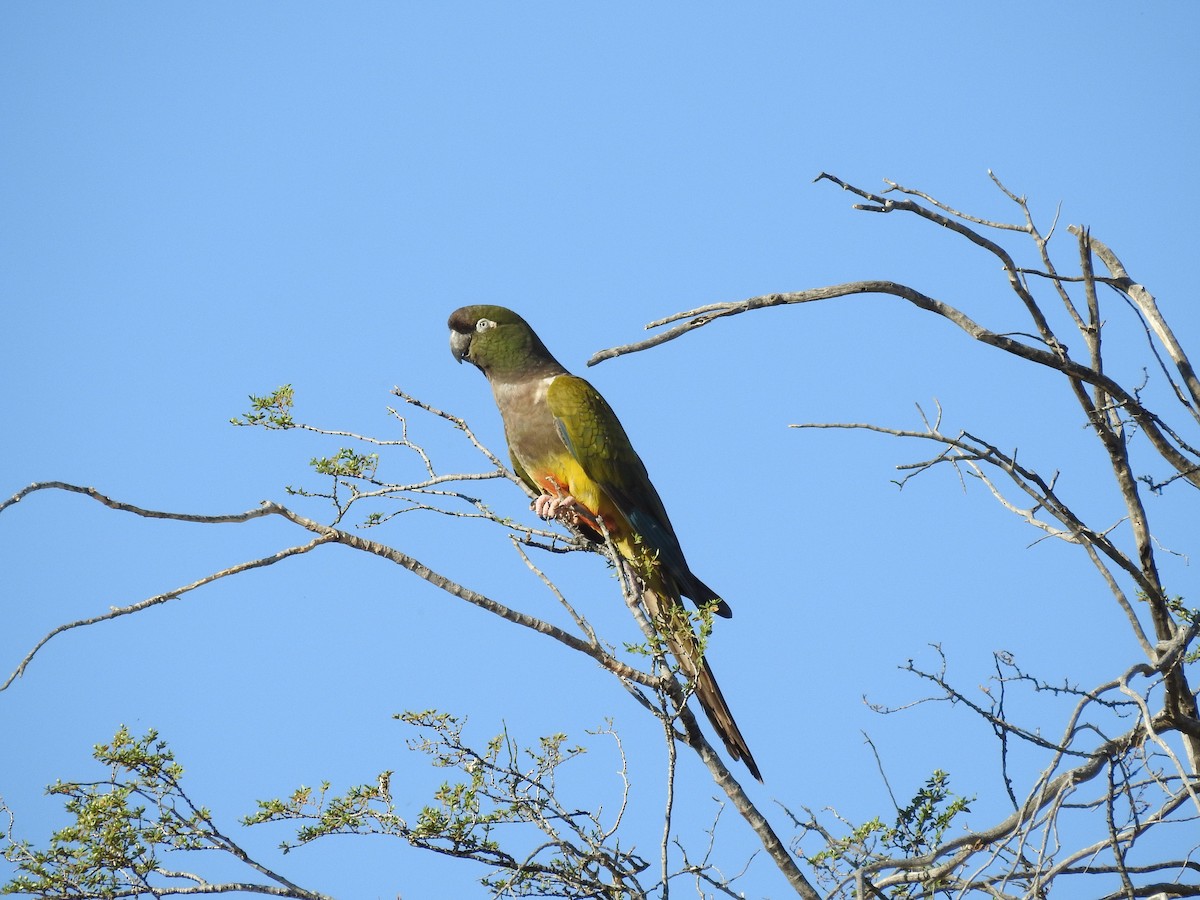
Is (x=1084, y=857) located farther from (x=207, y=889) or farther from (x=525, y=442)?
(x=525, y=442)

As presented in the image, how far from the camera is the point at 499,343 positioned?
569 centimetres

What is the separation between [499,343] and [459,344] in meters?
0.28

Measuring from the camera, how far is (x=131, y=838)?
3.51m

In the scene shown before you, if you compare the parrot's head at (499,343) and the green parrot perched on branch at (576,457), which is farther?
the parrot's head at (499,343)

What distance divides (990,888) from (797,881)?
577mm

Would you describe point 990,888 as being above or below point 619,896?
below

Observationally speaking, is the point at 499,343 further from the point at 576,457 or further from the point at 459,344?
the point at 576,457

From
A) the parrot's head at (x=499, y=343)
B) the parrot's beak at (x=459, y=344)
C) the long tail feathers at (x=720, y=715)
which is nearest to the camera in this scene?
the long tail feathers at (x=720, y=715)

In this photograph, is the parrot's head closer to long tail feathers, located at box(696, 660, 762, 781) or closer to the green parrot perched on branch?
the green parrot perched on branch

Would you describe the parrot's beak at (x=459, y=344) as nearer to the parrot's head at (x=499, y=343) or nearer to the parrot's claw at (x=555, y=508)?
the parrot's head at (x=499, y=343)

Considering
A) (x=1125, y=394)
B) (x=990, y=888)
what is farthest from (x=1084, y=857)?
(x=1125, y=394)

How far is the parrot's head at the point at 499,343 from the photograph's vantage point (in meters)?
5.66

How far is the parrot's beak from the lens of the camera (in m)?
5.83

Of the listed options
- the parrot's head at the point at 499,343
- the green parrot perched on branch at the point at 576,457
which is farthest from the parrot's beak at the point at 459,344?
the green parrot perched on branch at the point at 576,457
